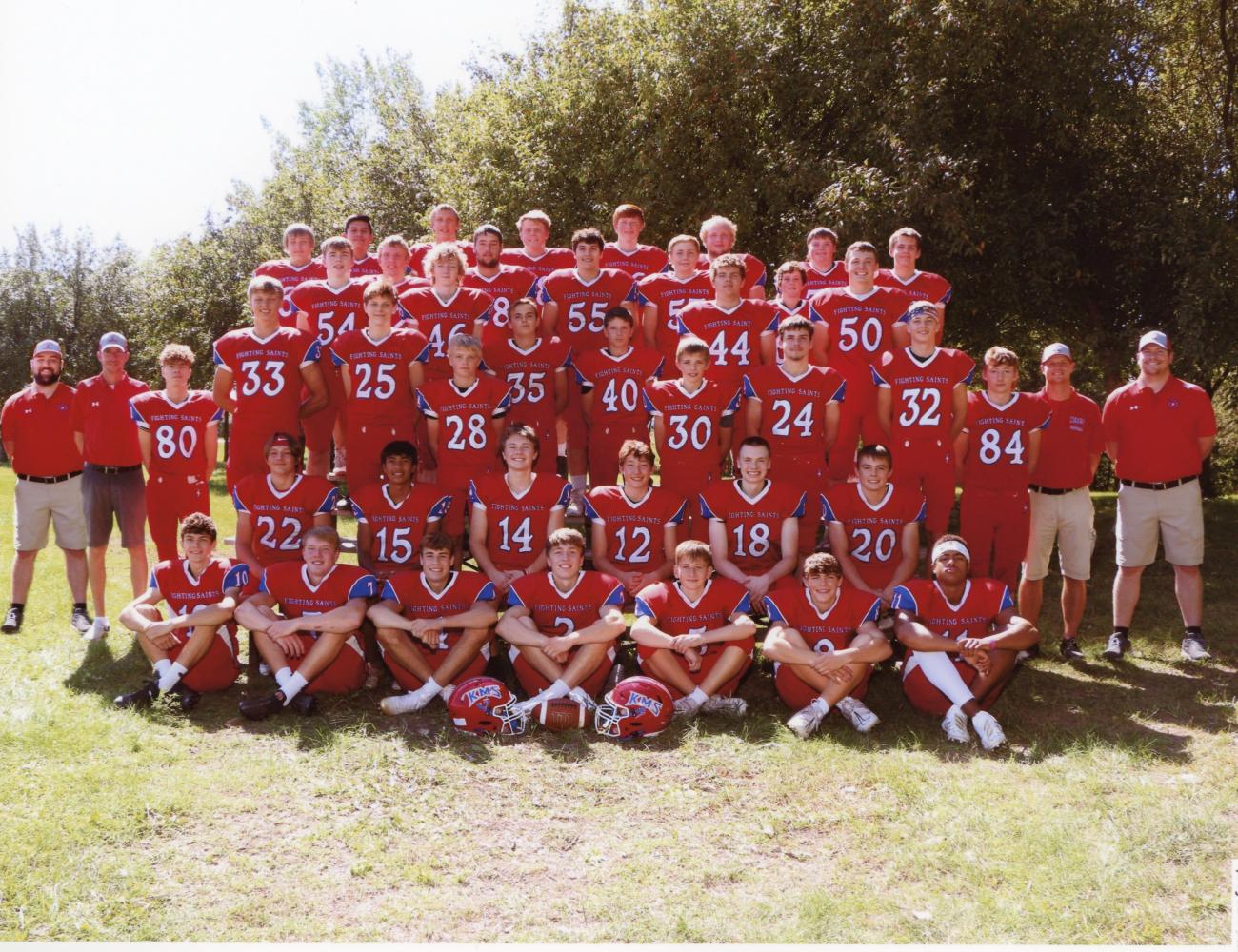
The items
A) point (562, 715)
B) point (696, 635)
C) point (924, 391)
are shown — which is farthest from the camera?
point (924, 391)

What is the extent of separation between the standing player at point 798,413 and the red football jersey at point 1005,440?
3.78 feet

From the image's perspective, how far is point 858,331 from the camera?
348 inches

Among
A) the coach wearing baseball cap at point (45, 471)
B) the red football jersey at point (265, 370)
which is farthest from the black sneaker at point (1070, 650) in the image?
the coach wearing baseball cap at point (45, 471)

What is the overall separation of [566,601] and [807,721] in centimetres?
185

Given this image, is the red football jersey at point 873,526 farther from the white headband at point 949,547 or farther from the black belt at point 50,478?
the black belt at point 50,478

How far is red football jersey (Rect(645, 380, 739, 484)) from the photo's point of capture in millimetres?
8117

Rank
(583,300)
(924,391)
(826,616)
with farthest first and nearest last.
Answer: (583,300) < (924,391) < (826,616)

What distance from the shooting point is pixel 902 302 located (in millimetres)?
8867

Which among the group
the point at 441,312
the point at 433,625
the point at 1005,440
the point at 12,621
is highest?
the point at 441,312

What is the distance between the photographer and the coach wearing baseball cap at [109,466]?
8.62 metres

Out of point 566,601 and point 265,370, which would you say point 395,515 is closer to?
point 566,601

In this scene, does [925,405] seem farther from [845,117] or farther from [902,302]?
[845,117]

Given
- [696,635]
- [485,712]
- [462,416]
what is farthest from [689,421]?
[485,712]

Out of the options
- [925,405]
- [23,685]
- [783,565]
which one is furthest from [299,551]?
[925,405]
